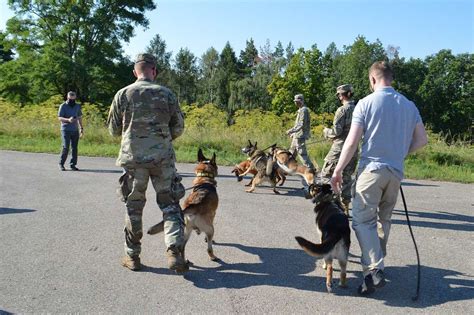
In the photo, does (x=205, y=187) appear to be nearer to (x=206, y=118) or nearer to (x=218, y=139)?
(x=218, y=139)

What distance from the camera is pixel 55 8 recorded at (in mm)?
35188

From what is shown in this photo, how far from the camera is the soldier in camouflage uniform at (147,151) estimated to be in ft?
13.7

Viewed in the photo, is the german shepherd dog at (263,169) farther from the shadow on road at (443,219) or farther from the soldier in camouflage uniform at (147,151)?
the soldier in camouflage uniform at (147,151)

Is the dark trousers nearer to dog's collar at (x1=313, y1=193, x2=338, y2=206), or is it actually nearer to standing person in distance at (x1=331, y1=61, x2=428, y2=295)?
dog's collar at (x1=313, y1=193, x2=338, y2=206)

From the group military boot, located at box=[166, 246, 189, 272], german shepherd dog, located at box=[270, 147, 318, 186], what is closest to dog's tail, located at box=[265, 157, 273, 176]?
german shepherd dog, located at box=[270, 147, 318, 186]

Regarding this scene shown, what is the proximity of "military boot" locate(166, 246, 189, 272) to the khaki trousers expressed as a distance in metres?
1.88

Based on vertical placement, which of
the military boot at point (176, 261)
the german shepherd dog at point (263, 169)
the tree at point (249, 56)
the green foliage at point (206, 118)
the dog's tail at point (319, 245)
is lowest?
the military boot at point (176, 261)

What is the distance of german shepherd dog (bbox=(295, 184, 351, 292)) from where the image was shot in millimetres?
3793

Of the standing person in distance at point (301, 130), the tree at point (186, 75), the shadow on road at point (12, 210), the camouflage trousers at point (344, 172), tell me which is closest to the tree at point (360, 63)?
the tree at point (186, 75)

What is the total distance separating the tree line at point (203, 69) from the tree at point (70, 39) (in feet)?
0.29

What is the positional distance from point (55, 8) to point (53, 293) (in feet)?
124

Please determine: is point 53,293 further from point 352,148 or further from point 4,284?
point 352,148

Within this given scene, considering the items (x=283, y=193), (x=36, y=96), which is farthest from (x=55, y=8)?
(x=283, y=193)

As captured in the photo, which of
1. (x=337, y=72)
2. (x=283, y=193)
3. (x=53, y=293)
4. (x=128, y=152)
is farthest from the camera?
(x=337, y=72)
